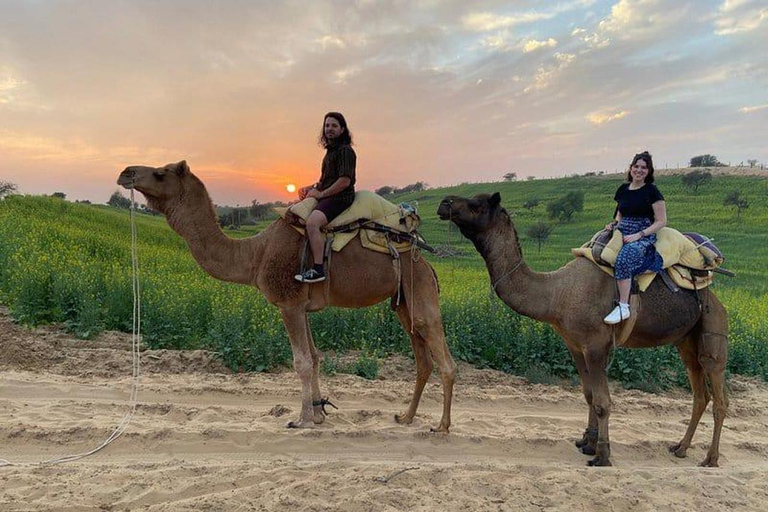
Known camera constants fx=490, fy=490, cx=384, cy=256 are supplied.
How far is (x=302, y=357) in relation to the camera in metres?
5.57

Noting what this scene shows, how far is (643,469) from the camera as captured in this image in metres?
5.13

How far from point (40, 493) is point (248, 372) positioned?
3810 mm

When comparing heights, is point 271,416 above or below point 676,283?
below

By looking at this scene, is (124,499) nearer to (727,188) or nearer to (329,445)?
(329,445)

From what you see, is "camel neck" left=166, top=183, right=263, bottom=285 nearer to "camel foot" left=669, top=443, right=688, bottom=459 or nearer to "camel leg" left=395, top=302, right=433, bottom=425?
"camel leg" left=395, top=302, right=433, bottom=425

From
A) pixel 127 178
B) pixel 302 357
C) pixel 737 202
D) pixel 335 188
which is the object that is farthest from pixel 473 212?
pixel 737 202

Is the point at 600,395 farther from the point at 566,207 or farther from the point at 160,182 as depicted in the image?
the point at 566,207

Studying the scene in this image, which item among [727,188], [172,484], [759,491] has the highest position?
[727,188]

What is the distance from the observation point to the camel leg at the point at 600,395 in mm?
5062

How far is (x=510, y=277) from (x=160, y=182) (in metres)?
3.98

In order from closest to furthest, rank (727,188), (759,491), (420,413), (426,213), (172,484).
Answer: (172,484) → (759,491) → (420,413) → (426,213) → (727,188)

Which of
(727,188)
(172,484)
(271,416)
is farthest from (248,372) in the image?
(727,188)

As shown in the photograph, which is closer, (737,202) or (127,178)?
(127,178)

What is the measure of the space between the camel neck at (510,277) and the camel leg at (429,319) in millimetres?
926
